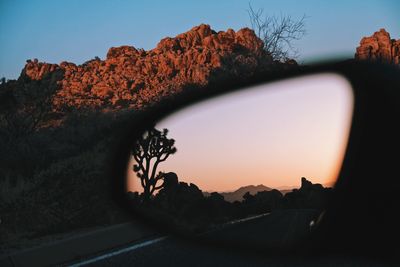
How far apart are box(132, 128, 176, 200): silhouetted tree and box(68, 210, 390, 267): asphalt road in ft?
1.06

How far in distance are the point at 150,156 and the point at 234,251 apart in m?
0.92

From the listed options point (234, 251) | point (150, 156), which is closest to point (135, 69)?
point (150, 156)

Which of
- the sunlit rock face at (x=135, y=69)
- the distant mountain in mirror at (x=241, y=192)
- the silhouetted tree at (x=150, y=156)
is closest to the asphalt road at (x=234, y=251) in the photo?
the distant mountain in mirror at (x=241, y=192)

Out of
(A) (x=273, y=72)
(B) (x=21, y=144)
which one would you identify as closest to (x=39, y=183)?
(B) (x=21, y=144)

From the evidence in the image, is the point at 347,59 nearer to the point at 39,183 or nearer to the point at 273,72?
the point at 273,72

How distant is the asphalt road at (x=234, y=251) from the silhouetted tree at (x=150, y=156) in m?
0.32

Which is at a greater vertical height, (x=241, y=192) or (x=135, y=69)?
(x=135, y=69)

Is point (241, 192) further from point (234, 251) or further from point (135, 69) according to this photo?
point (135, 69)

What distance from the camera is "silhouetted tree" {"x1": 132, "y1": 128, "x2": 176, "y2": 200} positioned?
11.0 ft

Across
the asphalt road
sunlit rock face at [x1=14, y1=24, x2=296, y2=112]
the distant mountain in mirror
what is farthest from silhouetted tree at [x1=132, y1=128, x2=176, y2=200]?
sunlit rock face at [x1=14, y1=24, x2=296, y2=112]

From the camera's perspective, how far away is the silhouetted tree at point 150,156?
3350mm

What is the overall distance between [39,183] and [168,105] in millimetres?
12169

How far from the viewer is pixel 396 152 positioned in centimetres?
223

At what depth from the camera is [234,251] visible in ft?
9.46
